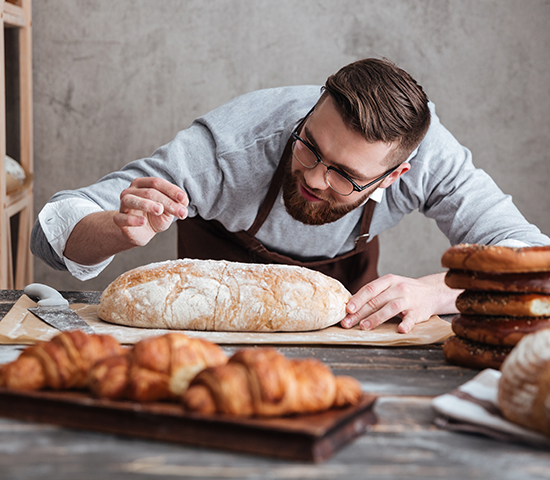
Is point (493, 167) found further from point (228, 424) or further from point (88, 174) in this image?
point (228, 424)

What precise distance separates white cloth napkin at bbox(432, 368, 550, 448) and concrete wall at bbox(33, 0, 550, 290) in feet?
9.07

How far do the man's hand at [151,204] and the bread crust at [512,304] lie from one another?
0.67m

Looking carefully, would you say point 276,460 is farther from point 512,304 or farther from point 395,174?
point 395,174

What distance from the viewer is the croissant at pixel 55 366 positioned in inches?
28.1

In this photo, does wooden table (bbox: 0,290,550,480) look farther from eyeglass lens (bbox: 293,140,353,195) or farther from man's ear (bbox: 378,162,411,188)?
man's ear (bbox: 378,162,411,188)

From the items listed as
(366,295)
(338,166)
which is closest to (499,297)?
(366,295)

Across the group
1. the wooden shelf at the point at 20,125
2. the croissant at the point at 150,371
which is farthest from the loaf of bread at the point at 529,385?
the wooden shelf at the point at 20,125

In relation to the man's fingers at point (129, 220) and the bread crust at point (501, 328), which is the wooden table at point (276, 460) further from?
the man's fingers at point (129, 220)

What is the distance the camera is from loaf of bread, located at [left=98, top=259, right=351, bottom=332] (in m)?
1.37

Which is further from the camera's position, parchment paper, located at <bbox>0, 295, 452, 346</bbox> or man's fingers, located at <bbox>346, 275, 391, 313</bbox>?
man's fingers, located at <bbox>346, 275, 391, 313</bbox>

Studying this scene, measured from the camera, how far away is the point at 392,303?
143 cm

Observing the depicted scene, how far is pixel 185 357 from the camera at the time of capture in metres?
0.71

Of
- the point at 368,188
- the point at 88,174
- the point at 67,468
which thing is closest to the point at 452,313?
the point at 368,188

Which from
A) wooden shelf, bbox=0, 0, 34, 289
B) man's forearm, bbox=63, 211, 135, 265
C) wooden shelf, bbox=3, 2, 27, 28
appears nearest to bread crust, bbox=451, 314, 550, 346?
man's forearm, bbox=63, 211, 135, 265
